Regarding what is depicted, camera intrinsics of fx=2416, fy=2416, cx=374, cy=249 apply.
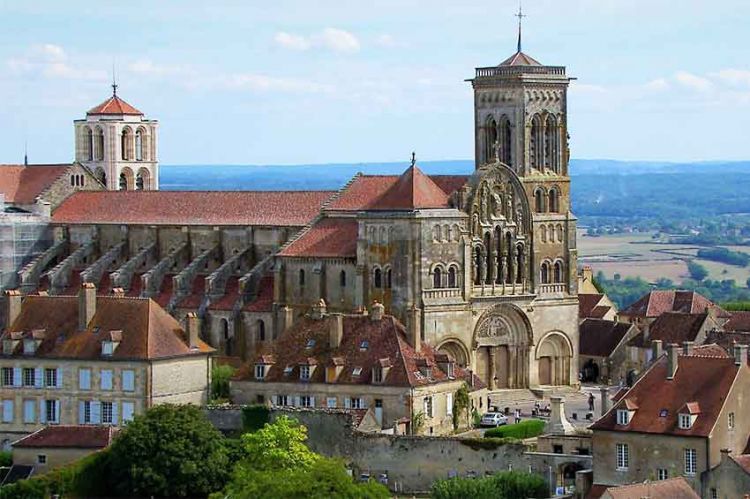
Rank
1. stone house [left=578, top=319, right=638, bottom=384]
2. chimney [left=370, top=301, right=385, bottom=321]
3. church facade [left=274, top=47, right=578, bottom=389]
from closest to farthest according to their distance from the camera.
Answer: chimney [left=370, top=301, right=385, bottom=321]
church facade [left=274, top=47, right=578, bottom=389]
stone house [left=578, top=319, right=638, bottom=384]

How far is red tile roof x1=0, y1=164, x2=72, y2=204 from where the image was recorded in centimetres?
13862

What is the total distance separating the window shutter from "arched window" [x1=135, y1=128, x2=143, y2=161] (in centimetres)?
4726

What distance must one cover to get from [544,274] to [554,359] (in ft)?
14.9

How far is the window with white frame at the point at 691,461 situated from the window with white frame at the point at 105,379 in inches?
1146

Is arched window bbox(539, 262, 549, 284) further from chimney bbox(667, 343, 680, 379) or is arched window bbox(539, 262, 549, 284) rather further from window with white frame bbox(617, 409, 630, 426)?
window with white frame bbox(617, 409, 630, 426)

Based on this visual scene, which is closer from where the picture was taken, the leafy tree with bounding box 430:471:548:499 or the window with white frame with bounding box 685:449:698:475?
the window with white frame with bounding box 685:449:698:475

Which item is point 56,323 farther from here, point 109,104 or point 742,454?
point 109,104

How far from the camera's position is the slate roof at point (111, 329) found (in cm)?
10700

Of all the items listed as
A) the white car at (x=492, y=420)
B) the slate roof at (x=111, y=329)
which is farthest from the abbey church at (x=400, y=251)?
the slate roof at (x=111, y=329)

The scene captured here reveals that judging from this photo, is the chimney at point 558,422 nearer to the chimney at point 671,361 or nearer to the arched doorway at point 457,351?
the chimney at point 671,361

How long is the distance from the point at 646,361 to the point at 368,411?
28.0 m

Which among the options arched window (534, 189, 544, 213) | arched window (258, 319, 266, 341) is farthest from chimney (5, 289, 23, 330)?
arched window (534, 189, 544, 213)

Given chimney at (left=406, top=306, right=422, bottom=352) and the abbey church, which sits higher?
the abbey church

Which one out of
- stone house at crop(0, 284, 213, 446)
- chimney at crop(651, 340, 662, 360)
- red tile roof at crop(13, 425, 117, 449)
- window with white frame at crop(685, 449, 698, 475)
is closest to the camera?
window with white frame at crop(685, 449, 698, 475)
